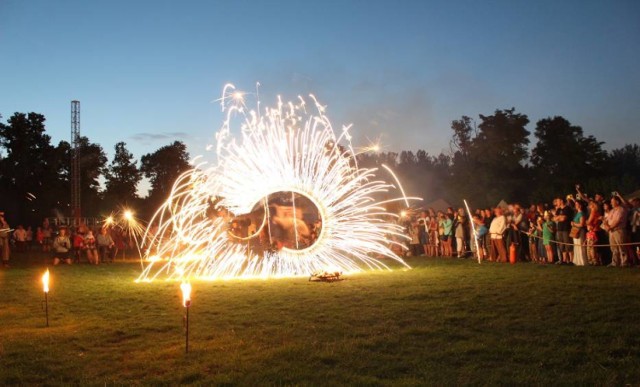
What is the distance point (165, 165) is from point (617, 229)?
187 ft

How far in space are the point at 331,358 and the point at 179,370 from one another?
193 cm

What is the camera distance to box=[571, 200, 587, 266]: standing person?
1675 cm

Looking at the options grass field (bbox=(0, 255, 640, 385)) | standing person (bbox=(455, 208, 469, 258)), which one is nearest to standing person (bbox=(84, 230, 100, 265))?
grass field (bbox=(0, 255, 640, 385))

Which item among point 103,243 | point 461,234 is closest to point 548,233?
point 461,234

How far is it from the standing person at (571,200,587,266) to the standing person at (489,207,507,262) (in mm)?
2745

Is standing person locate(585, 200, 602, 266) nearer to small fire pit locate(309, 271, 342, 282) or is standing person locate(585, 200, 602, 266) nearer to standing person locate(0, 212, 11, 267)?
small fire pit locate(309, 271, 342, 282)

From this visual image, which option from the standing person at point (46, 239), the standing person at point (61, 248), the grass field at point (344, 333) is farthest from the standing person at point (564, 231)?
the standing person at point (46, 239)

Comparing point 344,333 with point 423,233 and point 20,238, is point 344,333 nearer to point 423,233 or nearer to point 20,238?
point 423,233

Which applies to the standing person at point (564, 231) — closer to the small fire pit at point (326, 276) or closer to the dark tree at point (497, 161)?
the small fire pit at point (326, 276)

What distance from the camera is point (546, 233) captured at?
59.3 feet

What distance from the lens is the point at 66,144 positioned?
61688 mm

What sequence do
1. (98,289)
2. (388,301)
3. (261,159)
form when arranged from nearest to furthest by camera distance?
1. (388,301)
2. (98,289)
3. (261,159)

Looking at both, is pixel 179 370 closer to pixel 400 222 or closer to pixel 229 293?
pixel 229 293

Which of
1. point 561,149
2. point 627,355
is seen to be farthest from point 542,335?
point 561,149
